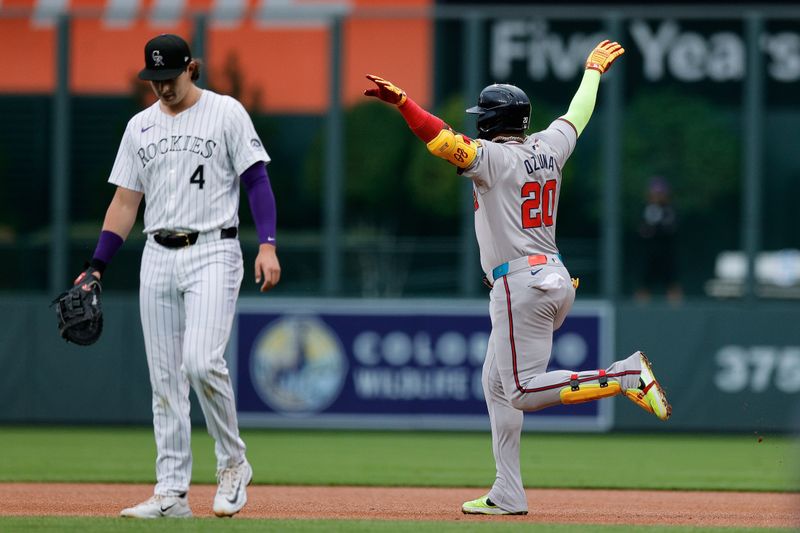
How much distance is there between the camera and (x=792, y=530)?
5.88m

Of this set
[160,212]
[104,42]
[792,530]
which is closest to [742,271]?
[104,42]

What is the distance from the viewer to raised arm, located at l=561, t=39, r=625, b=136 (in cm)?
684

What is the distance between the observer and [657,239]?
12.8 meters

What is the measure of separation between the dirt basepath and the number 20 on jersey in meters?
1.35

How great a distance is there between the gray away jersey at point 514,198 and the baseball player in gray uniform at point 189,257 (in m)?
0.98

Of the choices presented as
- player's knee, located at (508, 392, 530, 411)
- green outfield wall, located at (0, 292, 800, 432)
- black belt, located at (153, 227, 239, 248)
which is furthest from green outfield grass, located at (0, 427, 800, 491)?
black belt, located at (153, 227, 239, 248)

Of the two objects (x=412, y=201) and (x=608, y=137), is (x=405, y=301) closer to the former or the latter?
(x=412, y=201)

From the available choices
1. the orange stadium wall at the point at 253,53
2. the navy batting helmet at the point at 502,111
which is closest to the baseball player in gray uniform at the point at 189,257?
the navy batting helmet at the point at 502,111

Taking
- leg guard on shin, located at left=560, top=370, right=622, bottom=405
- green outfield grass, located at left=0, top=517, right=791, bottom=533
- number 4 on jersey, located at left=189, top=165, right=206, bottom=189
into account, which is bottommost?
green outfield grass, located at left=0, top=517, right=791, bottom=533

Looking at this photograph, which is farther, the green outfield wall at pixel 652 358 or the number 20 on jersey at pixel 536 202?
the green outfield wall at pixel 652 358

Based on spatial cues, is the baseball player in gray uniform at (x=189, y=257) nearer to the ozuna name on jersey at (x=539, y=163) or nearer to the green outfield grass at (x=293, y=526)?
the green outfield grass at (x=293, y=526)

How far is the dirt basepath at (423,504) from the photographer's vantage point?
646 cm

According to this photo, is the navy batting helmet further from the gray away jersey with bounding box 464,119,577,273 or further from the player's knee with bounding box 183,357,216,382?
the player's knee with bounding box 183,357,216,382

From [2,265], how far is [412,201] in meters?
3.85
